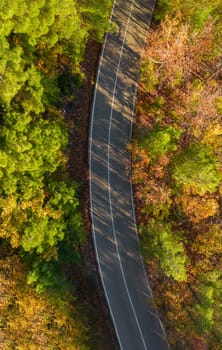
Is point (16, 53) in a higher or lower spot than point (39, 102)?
higher

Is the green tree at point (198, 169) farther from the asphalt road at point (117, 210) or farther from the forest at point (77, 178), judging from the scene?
the asphalt road at point (117, 210)

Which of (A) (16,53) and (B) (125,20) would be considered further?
(B) (125,20)

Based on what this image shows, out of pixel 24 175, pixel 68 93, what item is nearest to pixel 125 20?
pixel 68 93

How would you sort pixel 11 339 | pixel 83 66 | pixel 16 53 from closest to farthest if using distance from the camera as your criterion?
pixel 16 53
pixel 11 339
pixel 83 66

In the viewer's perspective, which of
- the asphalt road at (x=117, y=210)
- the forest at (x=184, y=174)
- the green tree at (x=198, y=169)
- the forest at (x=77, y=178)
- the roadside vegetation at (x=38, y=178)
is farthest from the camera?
the asphalt road at (x=117, y=210)

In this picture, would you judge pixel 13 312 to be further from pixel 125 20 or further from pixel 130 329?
pixel 125 20

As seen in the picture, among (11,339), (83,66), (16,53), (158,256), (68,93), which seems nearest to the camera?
(16,53)

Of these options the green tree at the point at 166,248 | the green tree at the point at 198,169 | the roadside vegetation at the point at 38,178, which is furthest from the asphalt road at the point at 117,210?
the green tree at the point at 198,169
